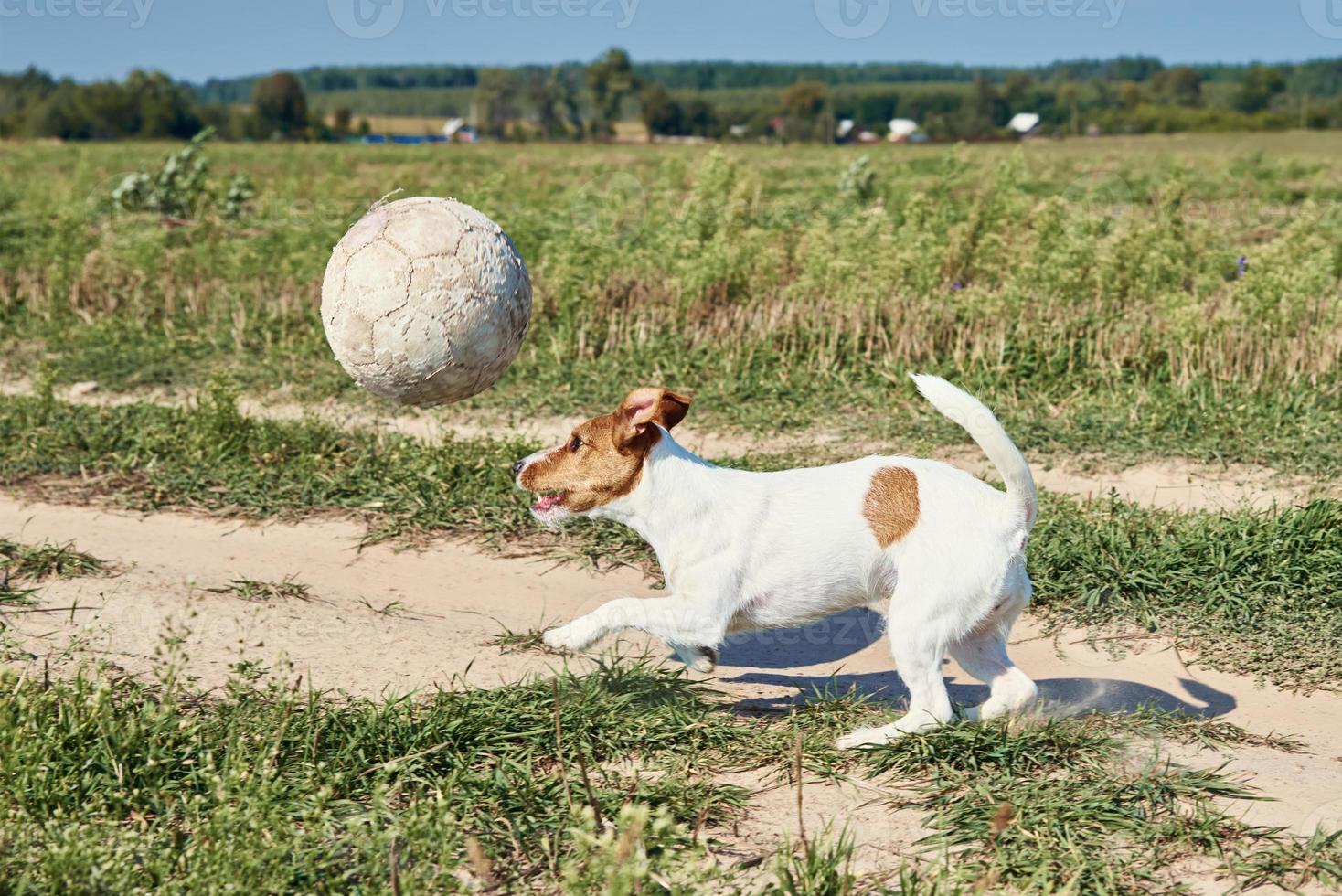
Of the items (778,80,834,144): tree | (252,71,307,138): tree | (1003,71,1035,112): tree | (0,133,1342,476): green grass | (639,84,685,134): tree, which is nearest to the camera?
(0,133,1342,476): green grass

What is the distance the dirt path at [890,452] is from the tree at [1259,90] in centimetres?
8264

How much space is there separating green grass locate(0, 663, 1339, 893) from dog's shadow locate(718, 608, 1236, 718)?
0.91ft

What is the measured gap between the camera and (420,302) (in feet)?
18.2

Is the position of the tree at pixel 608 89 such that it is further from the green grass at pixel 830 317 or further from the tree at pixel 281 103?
the green grass at pixel 830 317

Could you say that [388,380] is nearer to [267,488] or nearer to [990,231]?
[267,488]

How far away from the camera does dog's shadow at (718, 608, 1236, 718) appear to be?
Result: 525 centimetres

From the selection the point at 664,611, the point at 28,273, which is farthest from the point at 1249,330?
the point at 28,273

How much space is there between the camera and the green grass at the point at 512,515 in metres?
5.98

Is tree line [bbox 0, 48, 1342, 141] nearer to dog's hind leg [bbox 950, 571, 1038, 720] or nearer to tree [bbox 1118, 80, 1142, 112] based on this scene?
tree [bbox 1118, 80, 1142, 112]

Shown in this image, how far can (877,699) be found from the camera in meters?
5.31

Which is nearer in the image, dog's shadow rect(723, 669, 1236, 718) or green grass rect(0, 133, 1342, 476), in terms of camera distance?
dog's shadow rect(723, 669, 1236, 718)

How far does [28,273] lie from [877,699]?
11215 mm

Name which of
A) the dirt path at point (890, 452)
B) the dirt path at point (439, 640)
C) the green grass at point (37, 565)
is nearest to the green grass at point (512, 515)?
the dirt path at point (439, 640)

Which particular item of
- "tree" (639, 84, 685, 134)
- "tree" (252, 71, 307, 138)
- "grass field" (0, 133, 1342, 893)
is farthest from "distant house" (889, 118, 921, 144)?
"grass field" (0, 133, 1342, 893)
